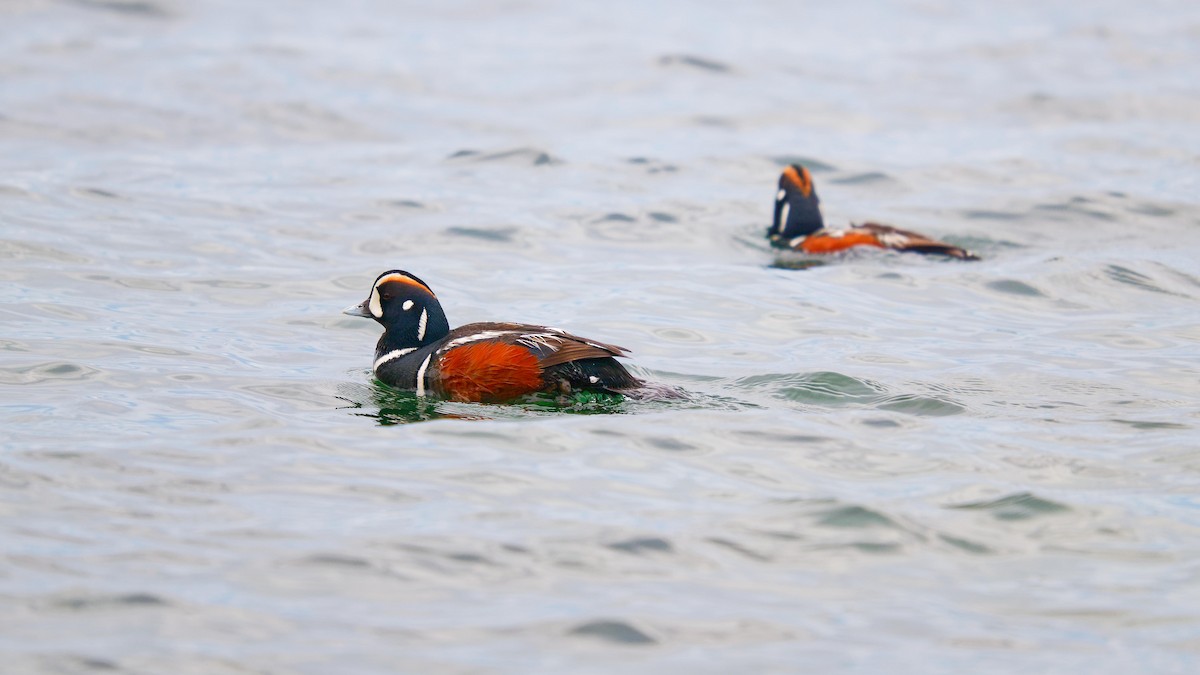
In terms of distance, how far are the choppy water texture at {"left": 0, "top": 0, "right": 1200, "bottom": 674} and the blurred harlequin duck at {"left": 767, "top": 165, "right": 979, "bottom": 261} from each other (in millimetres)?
351

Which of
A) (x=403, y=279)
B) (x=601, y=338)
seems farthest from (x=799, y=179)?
(x=403, y=279)

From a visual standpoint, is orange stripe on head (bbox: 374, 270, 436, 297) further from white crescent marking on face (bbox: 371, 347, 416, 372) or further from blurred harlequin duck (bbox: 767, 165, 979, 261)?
blurred harlequin duck (bbox: 767, 165, 979, 261)

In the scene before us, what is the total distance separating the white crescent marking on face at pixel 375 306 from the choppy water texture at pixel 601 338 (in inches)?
21.1

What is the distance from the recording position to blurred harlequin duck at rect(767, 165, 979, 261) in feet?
50.7

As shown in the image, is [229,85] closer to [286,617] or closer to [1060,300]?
[1060,300]

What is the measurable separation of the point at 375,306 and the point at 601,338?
2.24 m

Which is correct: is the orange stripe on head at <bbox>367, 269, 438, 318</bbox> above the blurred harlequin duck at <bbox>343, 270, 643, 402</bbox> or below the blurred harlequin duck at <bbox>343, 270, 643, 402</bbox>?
above

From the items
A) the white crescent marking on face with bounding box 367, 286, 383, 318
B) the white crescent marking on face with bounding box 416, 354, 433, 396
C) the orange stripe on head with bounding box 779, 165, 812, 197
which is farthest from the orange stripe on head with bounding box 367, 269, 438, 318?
the orange stripe on head with bounding box 779, 165, 812, 197

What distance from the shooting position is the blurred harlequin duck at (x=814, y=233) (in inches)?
609

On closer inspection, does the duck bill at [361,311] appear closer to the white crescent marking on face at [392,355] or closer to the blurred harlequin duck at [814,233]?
the white crescent marking on face at [392,355]

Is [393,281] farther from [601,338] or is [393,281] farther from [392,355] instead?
[601,338]

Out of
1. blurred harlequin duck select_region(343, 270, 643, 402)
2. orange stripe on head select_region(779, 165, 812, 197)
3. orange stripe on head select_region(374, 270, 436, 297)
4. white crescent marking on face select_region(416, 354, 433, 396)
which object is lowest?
white crescent marking on face select_region(416, 354, 433, 396)

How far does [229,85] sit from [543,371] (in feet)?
48.6

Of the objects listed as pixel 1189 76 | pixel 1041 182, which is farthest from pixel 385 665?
pixel 1189 76
